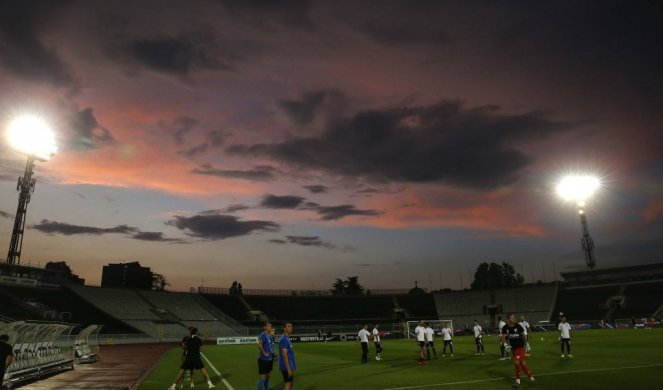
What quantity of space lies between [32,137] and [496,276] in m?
159

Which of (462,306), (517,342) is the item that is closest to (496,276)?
(462,306)

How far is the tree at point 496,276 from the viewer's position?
564 ft

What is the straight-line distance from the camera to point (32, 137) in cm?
5819

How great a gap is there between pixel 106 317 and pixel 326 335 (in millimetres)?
33804

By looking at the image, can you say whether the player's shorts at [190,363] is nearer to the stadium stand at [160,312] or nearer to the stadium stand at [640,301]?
the stadium stand at [160,312]

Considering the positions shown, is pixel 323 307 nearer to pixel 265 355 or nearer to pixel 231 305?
pixel 231 305

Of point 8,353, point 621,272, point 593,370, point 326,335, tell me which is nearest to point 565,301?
point 621,272

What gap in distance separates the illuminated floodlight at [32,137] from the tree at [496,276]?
14950 centimetres

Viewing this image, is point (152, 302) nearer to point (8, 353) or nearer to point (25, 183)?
point (25, 183)

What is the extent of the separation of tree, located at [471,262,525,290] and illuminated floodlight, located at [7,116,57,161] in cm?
14950

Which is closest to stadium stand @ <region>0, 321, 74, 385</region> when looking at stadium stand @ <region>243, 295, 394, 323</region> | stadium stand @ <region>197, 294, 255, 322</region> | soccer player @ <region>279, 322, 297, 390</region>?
soccer player @ <region>279, 322, 297, 390</region>

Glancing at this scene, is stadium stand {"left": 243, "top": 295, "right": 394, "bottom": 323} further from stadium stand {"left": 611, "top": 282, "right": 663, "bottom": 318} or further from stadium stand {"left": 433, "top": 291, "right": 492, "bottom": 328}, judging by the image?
stadium stand {"left": 611, "top": 282, "right": 663, "bottom": 318}

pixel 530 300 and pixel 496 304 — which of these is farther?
pixel 496 304

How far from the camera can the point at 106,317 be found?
6919 cm
